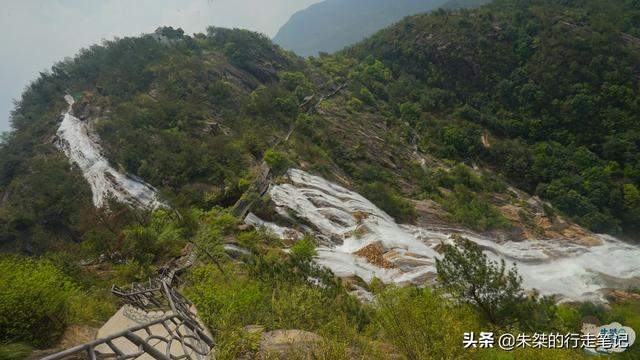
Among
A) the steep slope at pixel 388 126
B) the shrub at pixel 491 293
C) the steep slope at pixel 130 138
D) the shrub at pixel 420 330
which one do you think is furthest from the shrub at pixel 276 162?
the shrub at pixel 420 330

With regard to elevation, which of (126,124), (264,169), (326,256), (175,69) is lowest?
(326,256)

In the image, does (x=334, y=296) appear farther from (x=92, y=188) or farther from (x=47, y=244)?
(x=92, y=188)

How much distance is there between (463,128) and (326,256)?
163 ft

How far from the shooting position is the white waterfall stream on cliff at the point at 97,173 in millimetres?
39278

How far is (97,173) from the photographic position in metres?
43.6

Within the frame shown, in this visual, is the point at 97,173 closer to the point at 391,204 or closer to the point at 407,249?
the point at 391,204

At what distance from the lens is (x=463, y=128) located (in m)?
67.1

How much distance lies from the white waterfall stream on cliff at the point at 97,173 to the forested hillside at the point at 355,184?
2.20ft

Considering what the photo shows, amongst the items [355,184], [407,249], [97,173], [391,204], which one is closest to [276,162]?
[355,184]

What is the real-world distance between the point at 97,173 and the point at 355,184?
31163mm

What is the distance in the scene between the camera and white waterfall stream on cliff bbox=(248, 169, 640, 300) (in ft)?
90.0

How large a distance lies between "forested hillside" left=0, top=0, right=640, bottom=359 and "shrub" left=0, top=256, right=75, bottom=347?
0.06m

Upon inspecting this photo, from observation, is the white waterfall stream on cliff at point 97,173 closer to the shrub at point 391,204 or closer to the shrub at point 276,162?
the shrub at point 276,162

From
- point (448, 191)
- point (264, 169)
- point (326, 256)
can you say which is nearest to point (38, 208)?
point (264, 169)
